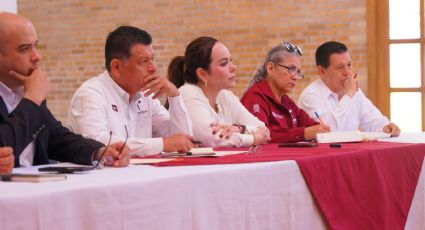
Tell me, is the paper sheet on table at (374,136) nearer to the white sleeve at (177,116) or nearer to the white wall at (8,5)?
the white sleeve at (177,116)

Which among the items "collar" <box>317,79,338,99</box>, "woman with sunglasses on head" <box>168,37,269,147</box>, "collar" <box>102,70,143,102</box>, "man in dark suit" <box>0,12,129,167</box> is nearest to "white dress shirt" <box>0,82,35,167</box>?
"man in dark suit" <box>0,12,129,167</box>

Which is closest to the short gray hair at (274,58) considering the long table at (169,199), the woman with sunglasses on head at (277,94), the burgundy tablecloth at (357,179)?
the woman with sunglasses on head at (277,94)

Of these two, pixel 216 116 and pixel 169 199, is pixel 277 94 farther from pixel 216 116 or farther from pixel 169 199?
pixel 169 199

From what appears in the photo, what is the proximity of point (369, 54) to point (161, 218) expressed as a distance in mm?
6012

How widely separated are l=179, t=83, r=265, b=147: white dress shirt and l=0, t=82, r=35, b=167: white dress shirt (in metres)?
1.21

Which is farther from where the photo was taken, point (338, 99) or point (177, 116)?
point (338, 99)

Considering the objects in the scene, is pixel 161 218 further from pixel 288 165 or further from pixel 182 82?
pixel 182 82

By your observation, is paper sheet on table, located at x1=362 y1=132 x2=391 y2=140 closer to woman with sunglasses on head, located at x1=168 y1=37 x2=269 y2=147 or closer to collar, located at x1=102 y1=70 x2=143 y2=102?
woman with sunglasses on head, located at x1=168 y1=37 x2=269 y2=147

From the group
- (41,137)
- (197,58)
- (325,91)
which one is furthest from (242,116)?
(41,137)

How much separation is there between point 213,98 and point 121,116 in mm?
808

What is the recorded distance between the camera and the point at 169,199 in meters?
2.11

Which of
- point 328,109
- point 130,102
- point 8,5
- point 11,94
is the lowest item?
point 328,109

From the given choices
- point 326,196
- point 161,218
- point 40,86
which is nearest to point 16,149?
point 40,86

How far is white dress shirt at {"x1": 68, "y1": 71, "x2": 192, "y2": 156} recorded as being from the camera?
327 centimetres
